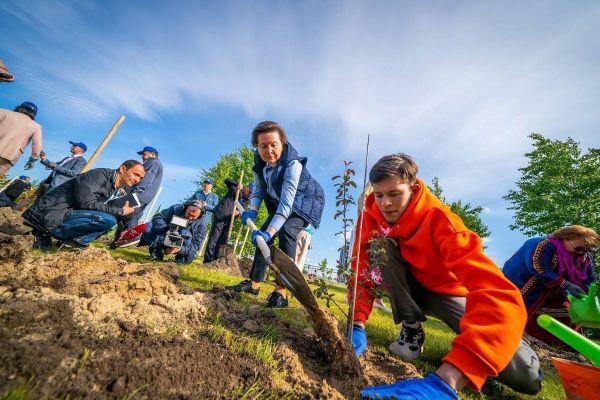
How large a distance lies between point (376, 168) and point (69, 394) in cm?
209

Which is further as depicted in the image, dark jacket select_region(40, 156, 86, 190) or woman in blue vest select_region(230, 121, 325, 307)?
dark jacket select_region(40, 156, 86, 190)

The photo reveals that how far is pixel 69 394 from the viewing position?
0.88 m

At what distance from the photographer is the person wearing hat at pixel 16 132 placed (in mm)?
4992

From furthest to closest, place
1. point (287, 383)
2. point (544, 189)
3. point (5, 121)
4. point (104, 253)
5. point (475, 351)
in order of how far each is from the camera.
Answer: point (544, 189), point (5, 121), point (104, 253), point (287, 383), point (475, 351)

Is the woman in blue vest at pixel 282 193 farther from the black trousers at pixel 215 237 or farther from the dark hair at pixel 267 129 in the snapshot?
the black trousers at pixel 215 237

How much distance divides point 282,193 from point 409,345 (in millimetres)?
2085

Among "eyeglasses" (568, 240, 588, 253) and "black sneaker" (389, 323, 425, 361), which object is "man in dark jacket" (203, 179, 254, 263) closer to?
"black sneaker" (389, 323, 425, 361)

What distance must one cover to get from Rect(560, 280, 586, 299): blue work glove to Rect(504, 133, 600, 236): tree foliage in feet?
38.0

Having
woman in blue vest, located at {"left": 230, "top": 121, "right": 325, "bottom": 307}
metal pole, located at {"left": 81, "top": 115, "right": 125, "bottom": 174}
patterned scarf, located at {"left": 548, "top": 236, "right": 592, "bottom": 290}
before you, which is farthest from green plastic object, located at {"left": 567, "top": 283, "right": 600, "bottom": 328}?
metal pole, located at {"left": 81, "top": 115, "right": 125, "bottom": 174}

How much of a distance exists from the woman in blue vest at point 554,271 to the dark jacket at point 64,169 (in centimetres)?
974

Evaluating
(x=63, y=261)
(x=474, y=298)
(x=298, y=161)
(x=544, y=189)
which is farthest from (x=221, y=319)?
(x=544, y=189)

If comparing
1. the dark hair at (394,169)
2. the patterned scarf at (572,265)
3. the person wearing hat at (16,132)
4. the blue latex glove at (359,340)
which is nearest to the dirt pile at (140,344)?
the blue latex glove at (359,340)

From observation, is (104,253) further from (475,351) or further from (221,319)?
(475,351)

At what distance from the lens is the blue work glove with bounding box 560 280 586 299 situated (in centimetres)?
370
